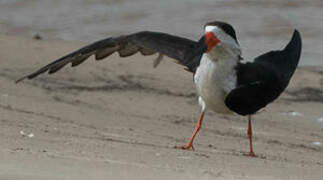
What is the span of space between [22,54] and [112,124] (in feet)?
10.8

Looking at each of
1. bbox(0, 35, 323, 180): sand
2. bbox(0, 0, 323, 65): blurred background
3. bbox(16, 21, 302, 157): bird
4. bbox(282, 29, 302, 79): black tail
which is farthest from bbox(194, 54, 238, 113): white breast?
bbox(0, 0, 323, 65): blurred background

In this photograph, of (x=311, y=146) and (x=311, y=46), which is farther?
(x=311, y=46)

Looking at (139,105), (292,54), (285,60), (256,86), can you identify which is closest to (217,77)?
(256,86)

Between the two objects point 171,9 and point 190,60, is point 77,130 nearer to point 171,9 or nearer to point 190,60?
point 190,60

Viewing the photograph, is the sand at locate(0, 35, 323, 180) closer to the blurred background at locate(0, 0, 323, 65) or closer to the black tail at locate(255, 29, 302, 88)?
the black tail at locate(255, 29, 302, 88)

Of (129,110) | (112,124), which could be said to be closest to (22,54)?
(129,110)

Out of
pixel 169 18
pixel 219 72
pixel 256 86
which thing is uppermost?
pixel 219 72

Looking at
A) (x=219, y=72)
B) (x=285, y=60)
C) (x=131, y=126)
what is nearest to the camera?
(x=219, y=72)

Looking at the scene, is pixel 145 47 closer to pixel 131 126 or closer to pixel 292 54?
pixel 131 126

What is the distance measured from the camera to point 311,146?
8398 mm

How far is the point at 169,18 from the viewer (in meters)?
15.4

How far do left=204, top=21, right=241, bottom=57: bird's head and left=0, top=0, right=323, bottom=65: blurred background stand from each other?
6434 mm

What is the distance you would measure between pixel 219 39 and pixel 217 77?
1.12 feet

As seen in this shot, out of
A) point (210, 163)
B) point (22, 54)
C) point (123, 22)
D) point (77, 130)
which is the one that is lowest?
point (123, 22)
